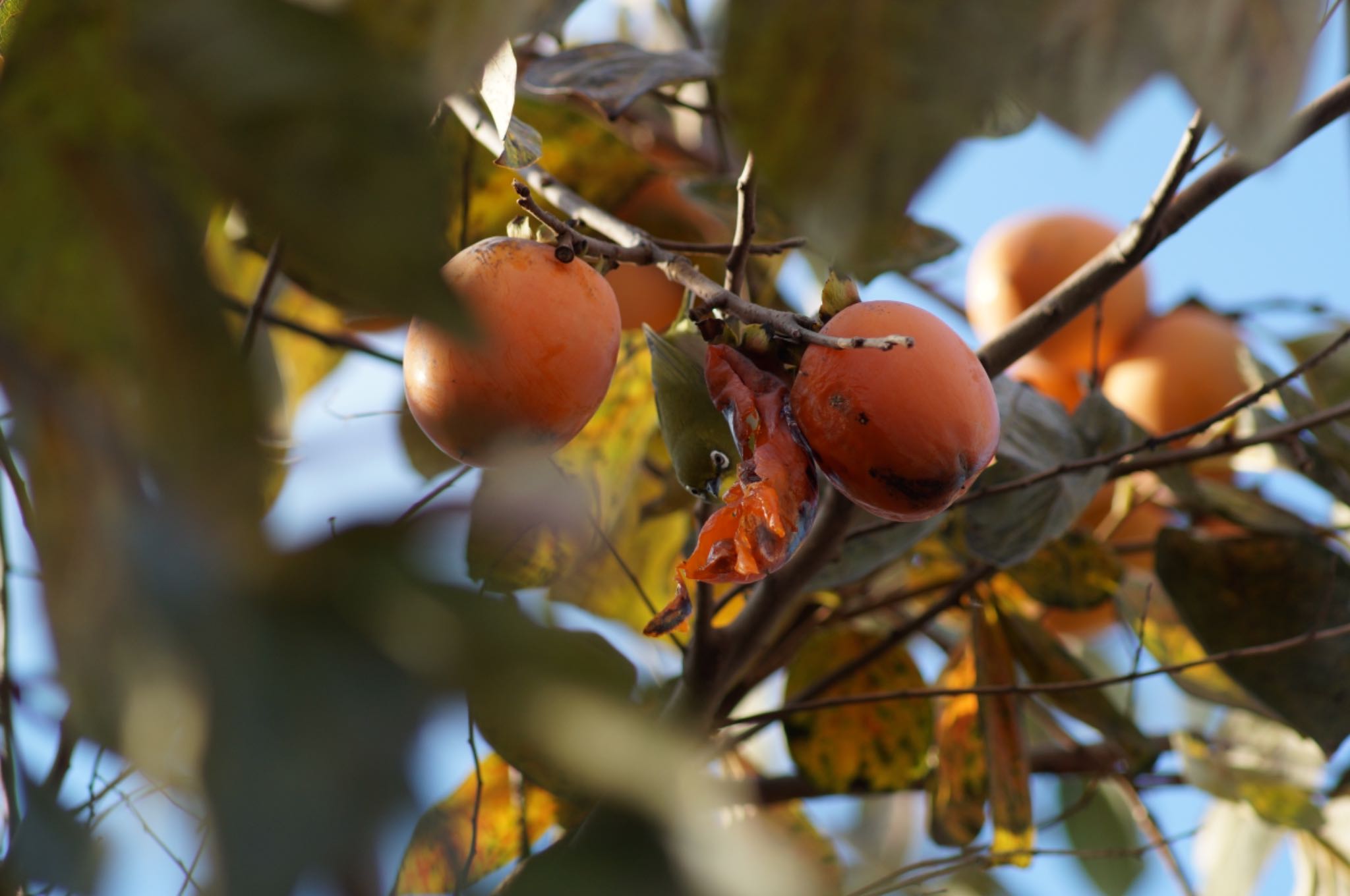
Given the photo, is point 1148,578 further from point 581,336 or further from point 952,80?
point 952,80

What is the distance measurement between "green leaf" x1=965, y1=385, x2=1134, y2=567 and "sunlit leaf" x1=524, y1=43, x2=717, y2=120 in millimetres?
333

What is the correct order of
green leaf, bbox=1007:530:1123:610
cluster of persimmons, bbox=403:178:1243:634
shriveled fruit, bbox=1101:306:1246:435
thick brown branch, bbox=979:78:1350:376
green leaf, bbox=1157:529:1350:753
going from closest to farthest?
cluster of persimmons, bbox=403:178:1243:634 → thick brown branch, bbox=979:78:1350:376 → green leaf, bbox=1157:529:1350:753 → green leaf, bbox=1007:530:1123:610 → shriveled fruit, bbox=1101:306:1246:435

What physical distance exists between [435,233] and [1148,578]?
1217mm

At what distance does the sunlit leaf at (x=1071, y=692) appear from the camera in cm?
101

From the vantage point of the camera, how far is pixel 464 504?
0.25 m

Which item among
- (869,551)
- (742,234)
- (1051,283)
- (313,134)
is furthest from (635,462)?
(313,134)

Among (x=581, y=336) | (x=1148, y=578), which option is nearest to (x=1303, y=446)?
(x=1148, y=578)

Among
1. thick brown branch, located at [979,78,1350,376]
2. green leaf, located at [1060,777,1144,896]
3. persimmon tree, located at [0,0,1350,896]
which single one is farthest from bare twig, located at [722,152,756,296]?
green leaf, located at [1060,777,1144,896]

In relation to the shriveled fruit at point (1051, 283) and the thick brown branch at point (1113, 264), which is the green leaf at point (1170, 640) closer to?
the shriveled fruit at point (1051, 283)

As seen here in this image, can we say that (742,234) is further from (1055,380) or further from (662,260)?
(1055,380)

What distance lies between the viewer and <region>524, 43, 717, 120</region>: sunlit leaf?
91cm

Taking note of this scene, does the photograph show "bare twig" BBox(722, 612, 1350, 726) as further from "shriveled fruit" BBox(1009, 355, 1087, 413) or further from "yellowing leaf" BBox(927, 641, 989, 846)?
"shriveled fruit" BBox(1009, 355, 1087, 413)

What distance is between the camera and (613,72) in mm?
958

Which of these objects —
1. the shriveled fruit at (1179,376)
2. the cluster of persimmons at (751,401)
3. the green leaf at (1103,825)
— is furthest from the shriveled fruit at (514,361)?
the green leaf at (1103,825)
